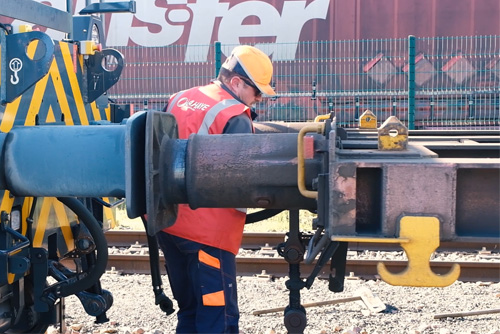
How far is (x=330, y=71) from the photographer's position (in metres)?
11.8

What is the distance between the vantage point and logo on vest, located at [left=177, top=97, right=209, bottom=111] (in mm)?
3344

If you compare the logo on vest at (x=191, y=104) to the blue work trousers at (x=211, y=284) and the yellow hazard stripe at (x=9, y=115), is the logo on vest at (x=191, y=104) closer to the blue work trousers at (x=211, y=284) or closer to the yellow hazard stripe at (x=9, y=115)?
the blue work trousers at (x=211, y=284)

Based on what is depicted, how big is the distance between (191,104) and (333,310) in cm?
220

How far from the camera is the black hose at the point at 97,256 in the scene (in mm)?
3068

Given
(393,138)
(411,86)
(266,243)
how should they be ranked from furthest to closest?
(411,86) → (266,243) → (393,138)

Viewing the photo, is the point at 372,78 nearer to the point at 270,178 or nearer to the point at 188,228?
the point at 188,228

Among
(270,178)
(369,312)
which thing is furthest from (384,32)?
(270,178)

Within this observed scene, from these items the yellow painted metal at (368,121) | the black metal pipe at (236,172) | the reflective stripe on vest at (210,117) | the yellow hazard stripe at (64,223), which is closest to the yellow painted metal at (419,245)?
the black metal pipe at (236,172)

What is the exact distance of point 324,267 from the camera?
5707mm

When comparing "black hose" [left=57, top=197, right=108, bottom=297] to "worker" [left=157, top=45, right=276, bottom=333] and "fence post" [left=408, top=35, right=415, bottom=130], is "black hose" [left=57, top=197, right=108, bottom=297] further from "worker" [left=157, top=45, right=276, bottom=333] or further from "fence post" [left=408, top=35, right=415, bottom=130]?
"fence post" [left=408, top=35, right=415, bottom=130]

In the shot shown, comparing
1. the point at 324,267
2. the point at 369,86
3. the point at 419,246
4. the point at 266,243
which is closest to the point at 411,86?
the point at 369,86

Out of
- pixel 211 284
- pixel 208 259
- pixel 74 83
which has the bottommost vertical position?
pixel 211 284

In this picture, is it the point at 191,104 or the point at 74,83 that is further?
the point at 74,83

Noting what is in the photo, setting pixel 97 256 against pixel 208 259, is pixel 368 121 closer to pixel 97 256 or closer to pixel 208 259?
pixel 208 259
